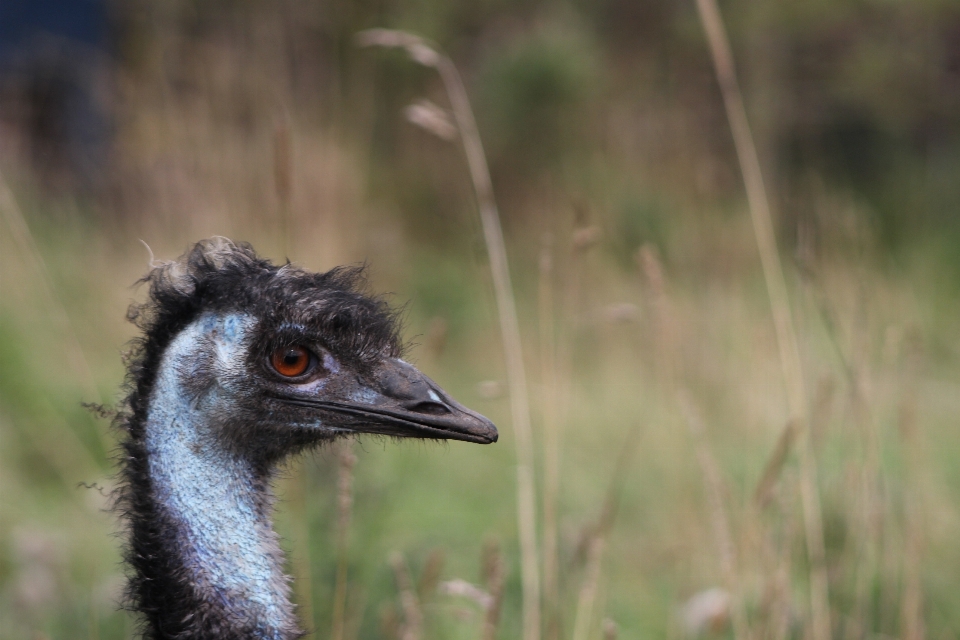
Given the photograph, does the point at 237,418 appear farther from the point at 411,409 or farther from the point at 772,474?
the point at 772,474

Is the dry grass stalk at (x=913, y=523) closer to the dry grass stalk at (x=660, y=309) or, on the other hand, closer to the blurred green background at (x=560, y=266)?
the blurred green background at (x=560, y=266)

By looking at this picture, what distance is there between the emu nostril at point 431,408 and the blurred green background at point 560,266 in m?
0.53

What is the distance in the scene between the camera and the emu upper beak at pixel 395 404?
6.10 feet

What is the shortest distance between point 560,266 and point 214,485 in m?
4.51

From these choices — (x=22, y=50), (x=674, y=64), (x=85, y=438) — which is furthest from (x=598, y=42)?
(x=85, y=438)

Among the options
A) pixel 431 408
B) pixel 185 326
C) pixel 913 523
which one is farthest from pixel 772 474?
pixel 185 326

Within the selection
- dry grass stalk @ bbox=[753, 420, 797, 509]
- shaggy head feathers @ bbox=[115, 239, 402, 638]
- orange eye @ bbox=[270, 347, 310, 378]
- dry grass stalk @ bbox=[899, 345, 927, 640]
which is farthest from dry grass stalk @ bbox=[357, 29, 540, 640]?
dry grass stalk @ bbox=[899, 345, 927, 640]

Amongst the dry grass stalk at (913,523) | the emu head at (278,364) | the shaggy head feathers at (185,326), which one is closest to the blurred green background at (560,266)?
the dry grass stalk at (913,523)

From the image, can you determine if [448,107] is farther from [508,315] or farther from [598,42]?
[508,315]

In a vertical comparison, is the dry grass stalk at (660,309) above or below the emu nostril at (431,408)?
above

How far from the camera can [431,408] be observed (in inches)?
73.8

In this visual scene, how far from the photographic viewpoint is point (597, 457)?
4887mm

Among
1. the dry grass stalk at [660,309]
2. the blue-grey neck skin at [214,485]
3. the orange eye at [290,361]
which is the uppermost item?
the dry grass stalk at [660,309]

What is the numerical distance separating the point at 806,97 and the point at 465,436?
8.73 meters
